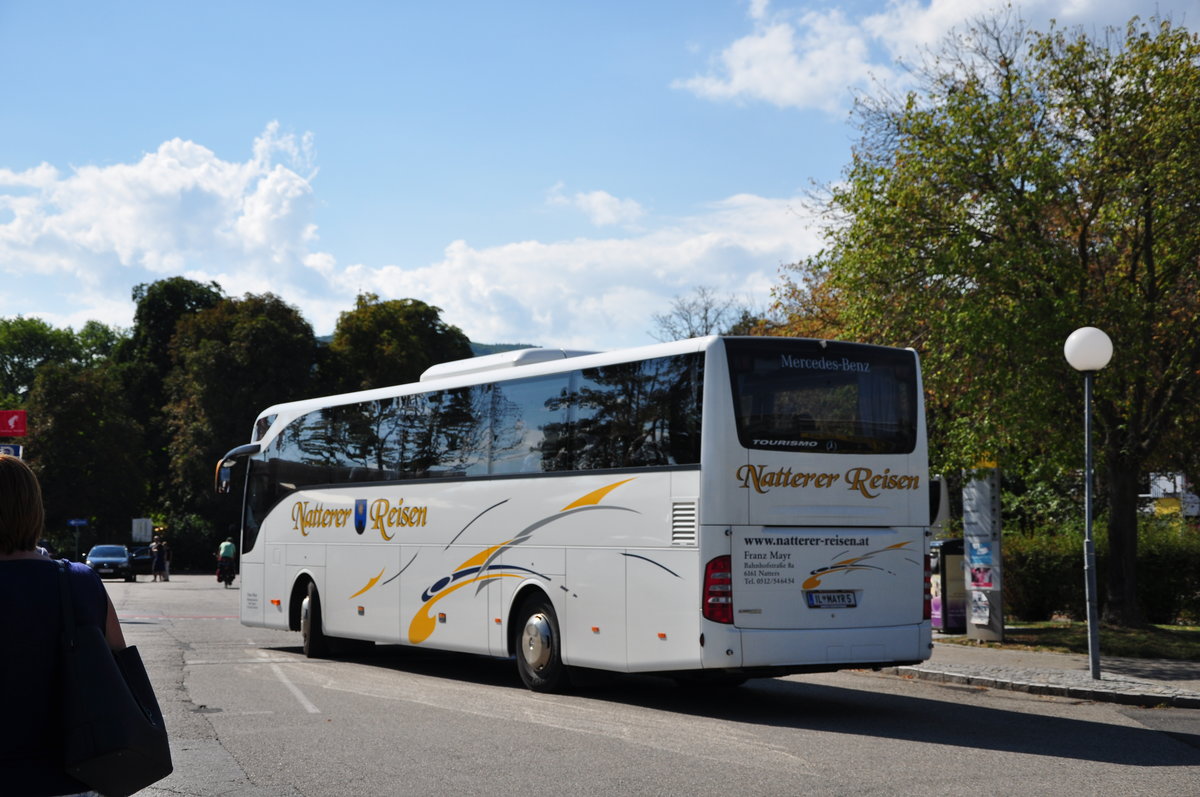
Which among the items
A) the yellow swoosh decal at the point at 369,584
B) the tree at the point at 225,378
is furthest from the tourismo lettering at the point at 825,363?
the tree at the point at 225,378

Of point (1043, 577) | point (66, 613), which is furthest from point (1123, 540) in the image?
point (66, 613)

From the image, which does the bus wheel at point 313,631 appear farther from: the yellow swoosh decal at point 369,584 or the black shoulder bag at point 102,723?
the black shoulder bag at point 102,723

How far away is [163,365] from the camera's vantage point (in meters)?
72.9

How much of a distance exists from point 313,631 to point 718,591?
27.9 feet

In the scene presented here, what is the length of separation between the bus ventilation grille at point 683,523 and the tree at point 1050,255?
8.19 metres

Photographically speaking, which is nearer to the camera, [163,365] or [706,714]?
[706,714]

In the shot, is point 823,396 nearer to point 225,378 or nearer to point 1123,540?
point 1123,540

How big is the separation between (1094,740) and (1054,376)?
9.66 meters

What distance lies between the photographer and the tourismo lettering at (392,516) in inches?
641

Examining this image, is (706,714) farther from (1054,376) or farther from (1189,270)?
(1189,270)

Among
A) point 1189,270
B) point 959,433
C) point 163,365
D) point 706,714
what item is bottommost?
point 706,714

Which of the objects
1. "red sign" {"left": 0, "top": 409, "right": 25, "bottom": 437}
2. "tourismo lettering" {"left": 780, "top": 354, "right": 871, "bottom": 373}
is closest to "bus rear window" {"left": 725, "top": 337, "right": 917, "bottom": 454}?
"tourismo lettering" {"left": 780, "top": 354, "right": 871, "bottom": 373}

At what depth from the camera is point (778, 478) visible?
12156 mm

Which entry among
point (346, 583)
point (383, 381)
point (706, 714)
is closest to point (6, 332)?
point (383, 381)
